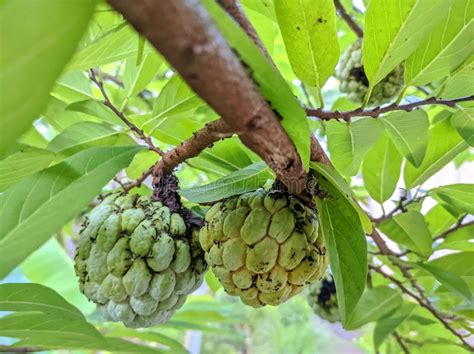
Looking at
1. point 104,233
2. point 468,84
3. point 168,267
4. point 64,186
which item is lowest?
point 468,84

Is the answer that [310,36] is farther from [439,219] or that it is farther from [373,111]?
[439,219]

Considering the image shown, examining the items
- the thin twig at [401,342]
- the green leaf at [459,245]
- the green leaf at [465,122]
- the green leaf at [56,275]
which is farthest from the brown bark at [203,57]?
the green leaf at [56,275]

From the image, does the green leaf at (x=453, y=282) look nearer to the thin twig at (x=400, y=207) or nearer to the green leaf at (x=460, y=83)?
the thin twig at (x=400, y=207)

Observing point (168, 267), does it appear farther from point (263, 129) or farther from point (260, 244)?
point (263, 129)

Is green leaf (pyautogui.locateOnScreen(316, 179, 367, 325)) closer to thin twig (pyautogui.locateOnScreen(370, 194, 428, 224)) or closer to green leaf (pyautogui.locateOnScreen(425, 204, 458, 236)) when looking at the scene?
thin twig (pyautogui.locateOnScreen(370, 194, 428, 224))

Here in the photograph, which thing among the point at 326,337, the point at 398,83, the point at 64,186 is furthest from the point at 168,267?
the point at 326,337
